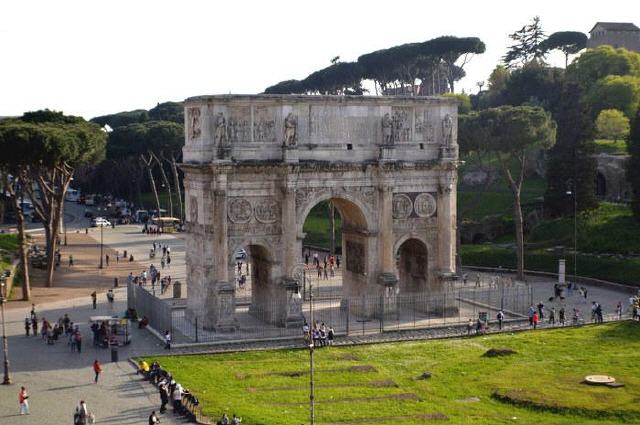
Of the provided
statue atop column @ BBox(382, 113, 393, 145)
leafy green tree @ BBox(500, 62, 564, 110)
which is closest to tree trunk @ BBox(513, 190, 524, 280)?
statue atop column @ BBox(382, 113, 393, 145)

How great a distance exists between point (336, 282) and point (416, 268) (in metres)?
11.6

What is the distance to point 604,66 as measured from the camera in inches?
4102

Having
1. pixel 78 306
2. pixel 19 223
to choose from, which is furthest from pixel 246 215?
pixel 19 223

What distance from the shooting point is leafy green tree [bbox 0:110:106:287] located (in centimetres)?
5750

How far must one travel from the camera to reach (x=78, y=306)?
5719 cm

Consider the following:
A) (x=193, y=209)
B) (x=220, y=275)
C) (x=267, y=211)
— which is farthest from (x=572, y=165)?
(x=220, y=275)

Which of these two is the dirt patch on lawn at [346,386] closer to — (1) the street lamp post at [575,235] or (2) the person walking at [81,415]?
(2) the person walking at [81,415]

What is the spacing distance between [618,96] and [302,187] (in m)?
55.5

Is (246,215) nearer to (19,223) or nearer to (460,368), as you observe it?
(460,368)

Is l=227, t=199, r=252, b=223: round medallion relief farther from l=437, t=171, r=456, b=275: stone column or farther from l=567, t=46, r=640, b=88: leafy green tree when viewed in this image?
l=567, t=46, r=640, b=88: leafy green tree

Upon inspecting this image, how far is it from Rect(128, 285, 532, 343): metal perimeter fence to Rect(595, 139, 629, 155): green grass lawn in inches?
1550

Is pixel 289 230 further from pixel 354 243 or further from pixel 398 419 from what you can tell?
pixel 398 419

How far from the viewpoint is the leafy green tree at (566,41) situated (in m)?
124

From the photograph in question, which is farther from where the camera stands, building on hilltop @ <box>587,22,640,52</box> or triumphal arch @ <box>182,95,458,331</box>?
building on hilltop @ <box>587,22,640,52</box>
